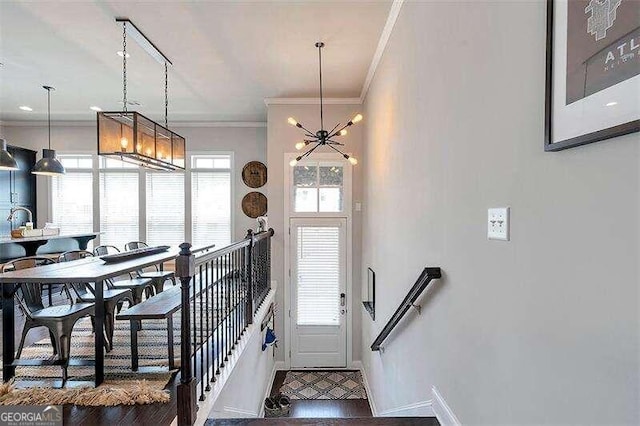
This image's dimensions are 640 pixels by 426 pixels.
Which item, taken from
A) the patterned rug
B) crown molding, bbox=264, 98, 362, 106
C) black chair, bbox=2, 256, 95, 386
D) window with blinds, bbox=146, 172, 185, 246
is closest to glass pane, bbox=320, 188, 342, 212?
crown molding, bbox=264, 98, 362, 106

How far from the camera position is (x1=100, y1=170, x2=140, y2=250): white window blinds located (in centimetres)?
625

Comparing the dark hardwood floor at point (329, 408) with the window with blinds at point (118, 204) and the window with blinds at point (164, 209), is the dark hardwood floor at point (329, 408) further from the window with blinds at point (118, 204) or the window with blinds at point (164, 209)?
the window with blinds at point (118, 204)

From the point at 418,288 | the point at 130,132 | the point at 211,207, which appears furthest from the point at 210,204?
the point at 418,288

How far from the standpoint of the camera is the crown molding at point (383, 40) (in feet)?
8.90

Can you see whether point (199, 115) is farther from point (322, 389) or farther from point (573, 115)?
point (573, 115)

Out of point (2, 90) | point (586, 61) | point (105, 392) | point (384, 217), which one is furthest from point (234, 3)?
point (2, 90)

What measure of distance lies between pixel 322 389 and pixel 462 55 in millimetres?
4314

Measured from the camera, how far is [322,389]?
14.6 feet

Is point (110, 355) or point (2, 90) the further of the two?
point (2, 90)

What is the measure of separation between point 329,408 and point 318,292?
4.93 ft

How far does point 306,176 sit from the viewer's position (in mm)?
4965

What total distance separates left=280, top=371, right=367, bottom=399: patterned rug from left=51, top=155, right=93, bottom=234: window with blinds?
4.74 m

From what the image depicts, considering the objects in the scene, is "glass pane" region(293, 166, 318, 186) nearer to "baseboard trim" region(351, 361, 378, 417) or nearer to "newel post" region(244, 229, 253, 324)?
"newel post" region(244, 229, 253, 324)

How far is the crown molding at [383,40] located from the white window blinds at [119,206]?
4720 mm
